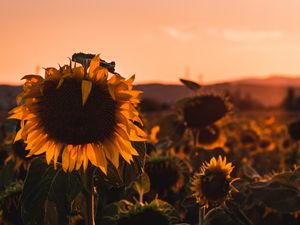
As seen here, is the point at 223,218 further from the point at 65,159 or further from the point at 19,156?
the point at 19,156

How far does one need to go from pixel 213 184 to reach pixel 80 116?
0.57 metres

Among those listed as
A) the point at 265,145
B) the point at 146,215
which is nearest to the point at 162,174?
the point at 146,215

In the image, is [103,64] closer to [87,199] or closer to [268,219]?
Answer: [87,199]

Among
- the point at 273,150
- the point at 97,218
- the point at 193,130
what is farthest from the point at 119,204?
the point at 273,150

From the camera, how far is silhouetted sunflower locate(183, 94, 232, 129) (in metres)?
4.09

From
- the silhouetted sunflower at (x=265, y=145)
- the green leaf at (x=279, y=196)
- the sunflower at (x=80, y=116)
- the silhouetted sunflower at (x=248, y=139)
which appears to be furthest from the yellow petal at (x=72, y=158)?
the silhouetted sunflower at (x=265, y=145)

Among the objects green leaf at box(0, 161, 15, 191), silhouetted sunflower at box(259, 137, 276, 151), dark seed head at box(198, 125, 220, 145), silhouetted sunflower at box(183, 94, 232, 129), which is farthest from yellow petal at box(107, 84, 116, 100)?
silhouetted sunflower at box(259, 137, 276, 151)

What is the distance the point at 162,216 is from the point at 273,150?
636 cm

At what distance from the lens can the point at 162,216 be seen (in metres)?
2.21

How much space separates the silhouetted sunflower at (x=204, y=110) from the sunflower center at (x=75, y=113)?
226 centimetres

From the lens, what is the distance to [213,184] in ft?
6.63

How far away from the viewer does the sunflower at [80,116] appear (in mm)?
1774

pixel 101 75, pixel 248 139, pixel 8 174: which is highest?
pixel 101 75

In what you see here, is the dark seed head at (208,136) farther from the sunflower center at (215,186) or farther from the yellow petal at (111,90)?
the yellow petal at (111,90)
